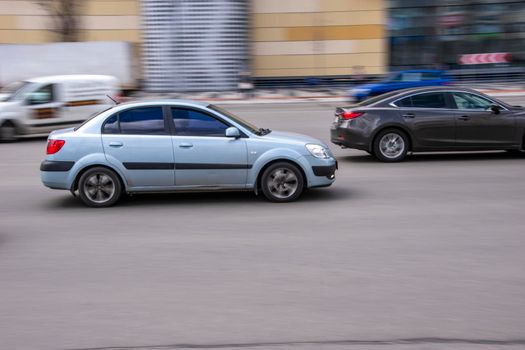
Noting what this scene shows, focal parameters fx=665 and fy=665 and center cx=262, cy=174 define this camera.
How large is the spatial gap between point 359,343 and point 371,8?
118 ft

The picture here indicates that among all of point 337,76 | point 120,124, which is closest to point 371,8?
point 337,76

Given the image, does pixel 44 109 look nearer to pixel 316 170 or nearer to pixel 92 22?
pixel 316 170

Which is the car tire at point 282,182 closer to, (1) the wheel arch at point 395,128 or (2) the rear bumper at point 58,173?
(2) the rear bumper at point 58,173

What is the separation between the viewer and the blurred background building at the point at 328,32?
37.5 meters

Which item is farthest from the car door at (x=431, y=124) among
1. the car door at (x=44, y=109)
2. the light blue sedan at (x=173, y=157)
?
the car door at (x=44, y=109)

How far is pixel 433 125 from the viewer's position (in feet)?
39.6

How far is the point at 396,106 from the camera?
12219 mm

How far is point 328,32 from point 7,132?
2539 centimetres

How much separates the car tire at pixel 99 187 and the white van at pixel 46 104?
8.66 metres

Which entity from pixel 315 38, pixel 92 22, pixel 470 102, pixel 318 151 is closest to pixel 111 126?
pixel 318 151

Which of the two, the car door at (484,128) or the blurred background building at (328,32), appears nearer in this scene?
the car door at (484,128)

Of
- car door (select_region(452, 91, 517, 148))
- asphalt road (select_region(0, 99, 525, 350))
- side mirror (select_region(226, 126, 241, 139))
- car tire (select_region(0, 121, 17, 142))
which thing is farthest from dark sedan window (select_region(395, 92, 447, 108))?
car tire (select_region(0, 121, 17, 142))

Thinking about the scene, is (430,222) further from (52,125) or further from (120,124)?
(52,125)

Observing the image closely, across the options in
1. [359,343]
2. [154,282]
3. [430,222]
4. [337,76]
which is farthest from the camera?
[337,76]
